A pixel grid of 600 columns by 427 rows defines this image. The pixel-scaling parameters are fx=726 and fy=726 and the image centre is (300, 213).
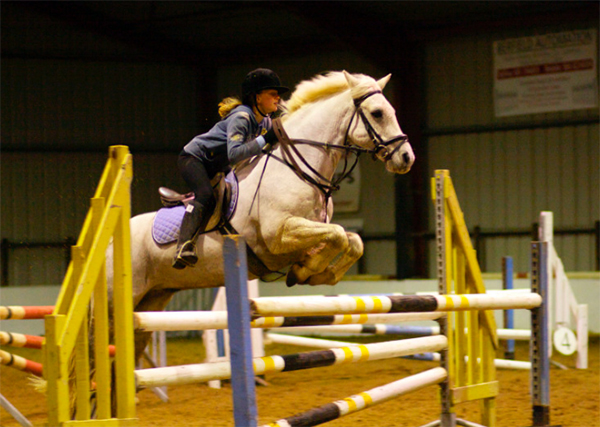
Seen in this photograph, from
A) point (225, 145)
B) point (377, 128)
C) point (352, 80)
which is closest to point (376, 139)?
point (377, 128)

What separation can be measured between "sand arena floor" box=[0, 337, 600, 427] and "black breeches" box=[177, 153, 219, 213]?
5.04 feet

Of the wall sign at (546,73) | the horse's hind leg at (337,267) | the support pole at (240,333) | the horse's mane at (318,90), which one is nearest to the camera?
the support pole at (240,333)

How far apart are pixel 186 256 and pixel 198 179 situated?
0.38 m

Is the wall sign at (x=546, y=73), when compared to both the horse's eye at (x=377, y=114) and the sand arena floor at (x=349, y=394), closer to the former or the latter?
the sand arena floor at (x=349, y=394)

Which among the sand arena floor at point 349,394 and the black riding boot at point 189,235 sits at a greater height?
the black riding boot at point 189,235

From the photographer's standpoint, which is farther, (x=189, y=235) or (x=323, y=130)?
(x=323, y=130)

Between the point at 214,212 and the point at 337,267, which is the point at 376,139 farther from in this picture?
the point at 214,212

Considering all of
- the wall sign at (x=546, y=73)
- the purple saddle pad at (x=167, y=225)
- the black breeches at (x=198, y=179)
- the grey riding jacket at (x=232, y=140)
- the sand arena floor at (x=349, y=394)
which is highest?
the wall sign at (x=546, y=73)

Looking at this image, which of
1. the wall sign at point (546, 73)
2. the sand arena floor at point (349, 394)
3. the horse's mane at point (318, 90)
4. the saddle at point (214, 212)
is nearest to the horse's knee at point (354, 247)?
the saddle at point (214, 212)

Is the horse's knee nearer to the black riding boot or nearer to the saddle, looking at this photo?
the saddle

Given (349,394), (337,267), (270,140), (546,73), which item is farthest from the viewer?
(546,73)

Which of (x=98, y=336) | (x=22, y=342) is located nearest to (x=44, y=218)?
(x=22, y=342)

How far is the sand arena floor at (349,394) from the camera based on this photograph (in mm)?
4297

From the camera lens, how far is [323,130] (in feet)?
11.9
